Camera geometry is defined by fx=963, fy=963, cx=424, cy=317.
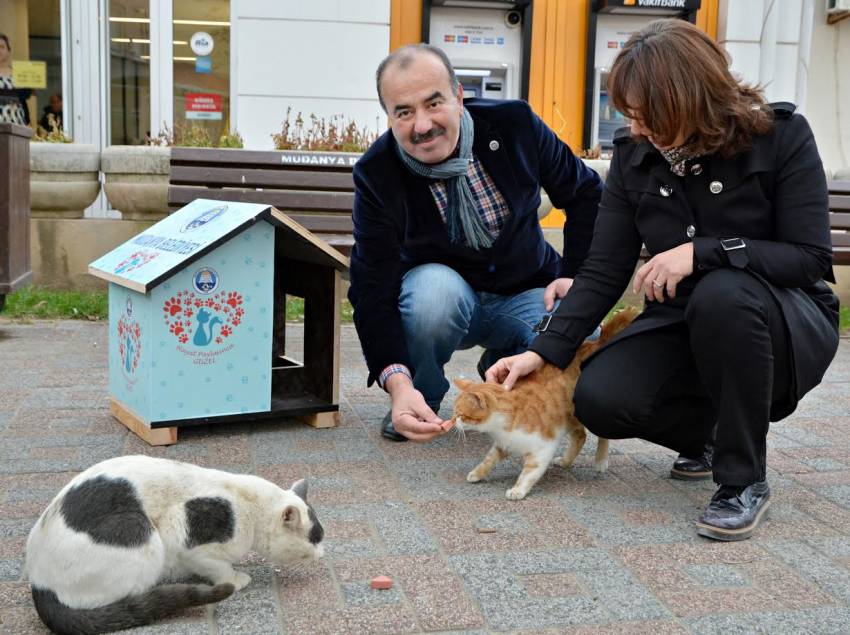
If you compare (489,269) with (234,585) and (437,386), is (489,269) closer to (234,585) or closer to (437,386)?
(437,386)

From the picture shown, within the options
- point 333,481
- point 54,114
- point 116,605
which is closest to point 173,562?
point 116,605

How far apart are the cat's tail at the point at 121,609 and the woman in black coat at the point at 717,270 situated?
122cm

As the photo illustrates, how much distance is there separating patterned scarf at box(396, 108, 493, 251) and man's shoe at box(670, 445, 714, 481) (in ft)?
3.37

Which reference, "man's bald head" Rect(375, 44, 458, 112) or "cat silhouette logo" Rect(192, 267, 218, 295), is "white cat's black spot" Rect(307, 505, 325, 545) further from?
"man's bald head" Rect(375, 44, 458, 112)

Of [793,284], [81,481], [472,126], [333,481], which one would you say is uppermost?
[472,126]

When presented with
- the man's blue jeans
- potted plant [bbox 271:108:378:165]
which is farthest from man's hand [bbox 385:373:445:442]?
potted plant [bbox 271:108:378:165]

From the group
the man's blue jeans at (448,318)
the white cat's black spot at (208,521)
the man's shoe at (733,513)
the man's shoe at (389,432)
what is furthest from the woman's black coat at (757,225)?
the white cat's black spot at (208,521)

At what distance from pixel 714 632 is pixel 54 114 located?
8920mm

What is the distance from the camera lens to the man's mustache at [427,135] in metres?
3.18

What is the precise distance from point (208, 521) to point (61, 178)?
5080 millimetres

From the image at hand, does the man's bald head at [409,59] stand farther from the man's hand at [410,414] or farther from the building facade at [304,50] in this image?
the building facade at [304,50]

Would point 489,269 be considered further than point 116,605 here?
Yes

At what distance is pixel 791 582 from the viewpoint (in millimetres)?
2359

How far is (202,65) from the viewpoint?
969 centimetres
